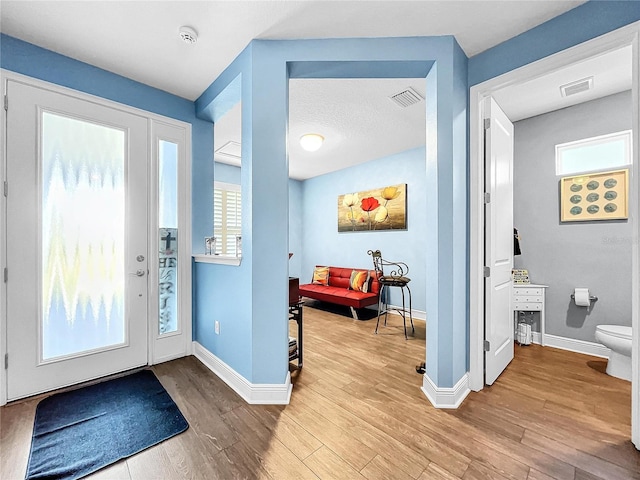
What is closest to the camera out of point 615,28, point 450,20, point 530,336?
point 615,28

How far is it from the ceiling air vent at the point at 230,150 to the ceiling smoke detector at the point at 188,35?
1.98 meters

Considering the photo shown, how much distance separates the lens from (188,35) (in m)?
1.96

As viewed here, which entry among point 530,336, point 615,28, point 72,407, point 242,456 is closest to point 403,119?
point 615,28

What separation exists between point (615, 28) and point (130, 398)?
396 cm

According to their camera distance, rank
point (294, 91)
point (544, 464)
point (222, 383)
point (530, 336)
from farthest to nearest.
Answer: point (530, 336)
point (294, 91)
point (222, 383)
point (544, 464)

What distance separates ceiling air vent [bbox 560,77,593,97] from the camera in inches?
97.7

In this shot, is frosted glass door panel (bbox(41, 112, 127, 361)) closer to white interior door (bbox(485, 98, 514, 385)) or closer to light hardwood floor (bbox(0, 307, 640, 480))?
light hardwood floor (bbox(0, 307, 640, 480))

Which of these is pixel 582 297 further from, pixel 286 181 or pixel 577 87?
pixel 286 181

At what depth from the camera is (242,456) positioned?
4.88 feet

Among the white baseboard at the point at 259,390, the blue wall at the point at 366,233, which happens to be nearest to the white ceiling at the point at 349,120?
the blue wall at the point at 366,233

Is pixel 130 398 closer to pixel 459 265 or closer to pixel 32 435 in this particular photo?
pixel 32 435

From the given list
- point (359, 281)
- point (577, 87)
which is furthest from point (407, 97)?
point (359, 281)

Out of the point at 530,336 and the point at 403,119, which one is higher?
the point at 403,119

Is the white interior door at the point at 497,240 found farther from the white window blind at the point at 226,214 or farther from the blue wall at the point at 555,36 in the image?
the white window blind at the point at 226,214
